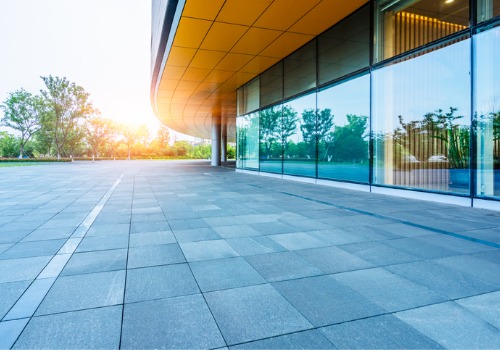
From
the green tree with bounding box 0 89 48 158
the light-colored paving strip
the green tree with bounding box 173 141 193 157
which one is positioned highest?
the green tree with bounding box 0 89 48 158

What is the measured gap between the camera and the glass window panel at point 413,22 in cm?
766

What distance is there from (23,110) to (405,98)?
49808 mm

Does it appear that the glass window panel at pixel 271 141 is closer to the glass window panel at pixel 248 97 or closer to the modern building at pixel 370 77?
the modern building at pixel 370 77

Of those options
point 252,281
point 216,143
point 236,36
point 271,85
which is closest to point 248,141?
point 271,85

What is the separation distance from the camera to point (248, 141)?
19.9m

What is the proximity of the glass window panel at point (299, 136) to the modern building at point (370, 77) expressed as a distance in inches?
3.0

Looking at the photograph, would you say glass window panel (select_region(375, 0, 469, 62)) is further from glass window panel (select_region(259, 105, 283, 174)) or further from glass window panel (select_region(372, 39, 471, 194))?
glass window panel (select_region(259, 105, 283, 174))

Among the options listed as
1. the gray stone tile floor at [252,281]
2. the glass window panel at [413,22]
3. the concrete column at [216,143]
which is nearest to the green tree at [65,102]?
the concrete column at [216,143]

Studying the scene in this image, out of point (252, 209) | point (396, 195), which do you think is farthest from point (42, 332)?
point (396, 195)

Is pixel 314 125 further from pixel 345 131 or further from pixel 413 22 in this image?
pixel 413 22

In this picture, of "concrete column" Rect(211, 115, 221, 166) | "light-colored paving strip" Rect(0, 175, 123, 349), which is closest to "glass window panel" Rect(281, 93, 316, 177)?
"light-colored paving strip" Rect(0, 175, 123, 349)

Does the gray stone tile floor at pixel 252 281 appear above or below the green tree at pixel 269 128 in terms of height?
below

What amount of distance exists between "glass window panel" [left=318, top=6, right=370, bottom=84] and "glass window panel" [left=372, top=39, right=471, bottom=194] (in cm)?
105

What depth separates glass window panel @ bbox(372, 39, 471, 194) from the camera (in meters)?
7.55
